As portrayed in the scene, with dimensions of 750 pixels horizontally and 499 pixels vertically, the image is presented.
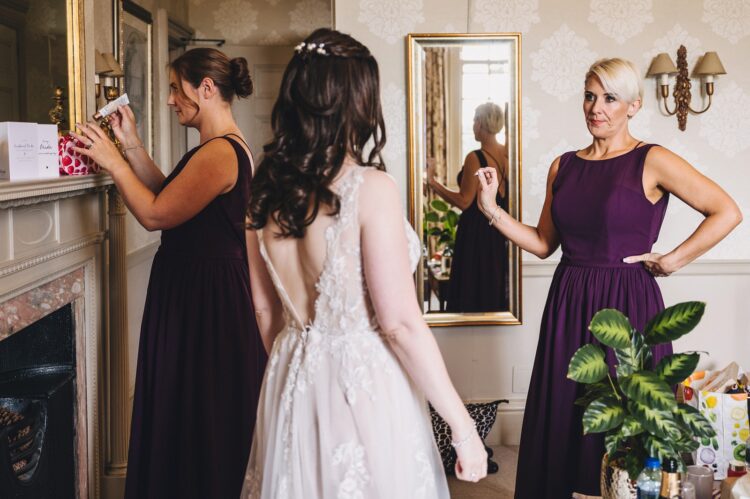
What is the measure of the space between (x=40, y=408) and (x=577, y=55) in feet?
8.61

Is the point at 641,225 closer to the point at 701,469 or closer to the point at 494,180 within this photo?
the point at 494,180

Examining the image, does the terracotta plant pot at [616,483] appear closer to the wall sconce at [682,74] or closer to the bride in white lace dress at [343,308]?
the bride in white lace dress at [343,308]

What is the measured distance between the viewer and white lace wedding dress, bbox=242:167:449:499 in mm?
1523

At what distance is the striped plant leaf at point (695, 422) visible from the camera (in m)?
1.58

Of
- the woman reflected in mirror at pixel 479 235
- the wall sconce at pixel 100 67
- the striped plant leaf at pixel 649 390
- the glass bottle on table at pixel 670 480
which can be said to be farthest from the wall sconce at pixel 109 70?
the glass bottle on table at pixel 670 480

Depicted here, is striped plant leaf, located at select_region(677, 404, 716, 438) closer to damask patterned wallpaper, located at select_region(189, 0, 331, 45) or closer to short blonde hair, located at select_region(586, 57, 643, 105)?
short blonde hair, located at select_region(586, 57, 643, 105)

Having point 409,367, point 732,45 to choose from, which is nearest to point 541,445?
point 409,367

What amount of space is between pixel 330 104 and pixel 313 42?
119mm

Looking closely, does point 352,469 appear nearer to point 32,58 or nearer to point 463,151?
point 32,58

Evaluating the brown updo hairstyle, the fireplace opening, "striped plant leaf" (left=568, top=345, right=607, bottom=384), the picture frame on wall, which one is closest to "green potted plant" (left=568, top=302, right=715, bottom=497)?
"striped plant leaf" (left=568, top=345, right=607, bottom=384)

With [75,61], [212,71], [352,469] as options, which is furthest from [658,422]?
[75,61]

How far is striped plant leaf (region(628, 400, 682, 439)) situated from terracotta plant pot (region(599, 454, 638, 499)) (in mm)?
127

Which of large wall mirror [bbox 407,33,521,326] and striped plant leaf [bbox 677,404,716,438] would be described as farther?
large wall mirror [bbox 407,33,521,326]

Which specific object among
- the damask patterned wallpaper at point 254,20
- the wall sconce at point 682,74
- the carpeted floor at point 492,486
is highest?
the damask patterned wallpaper at point 254,20
